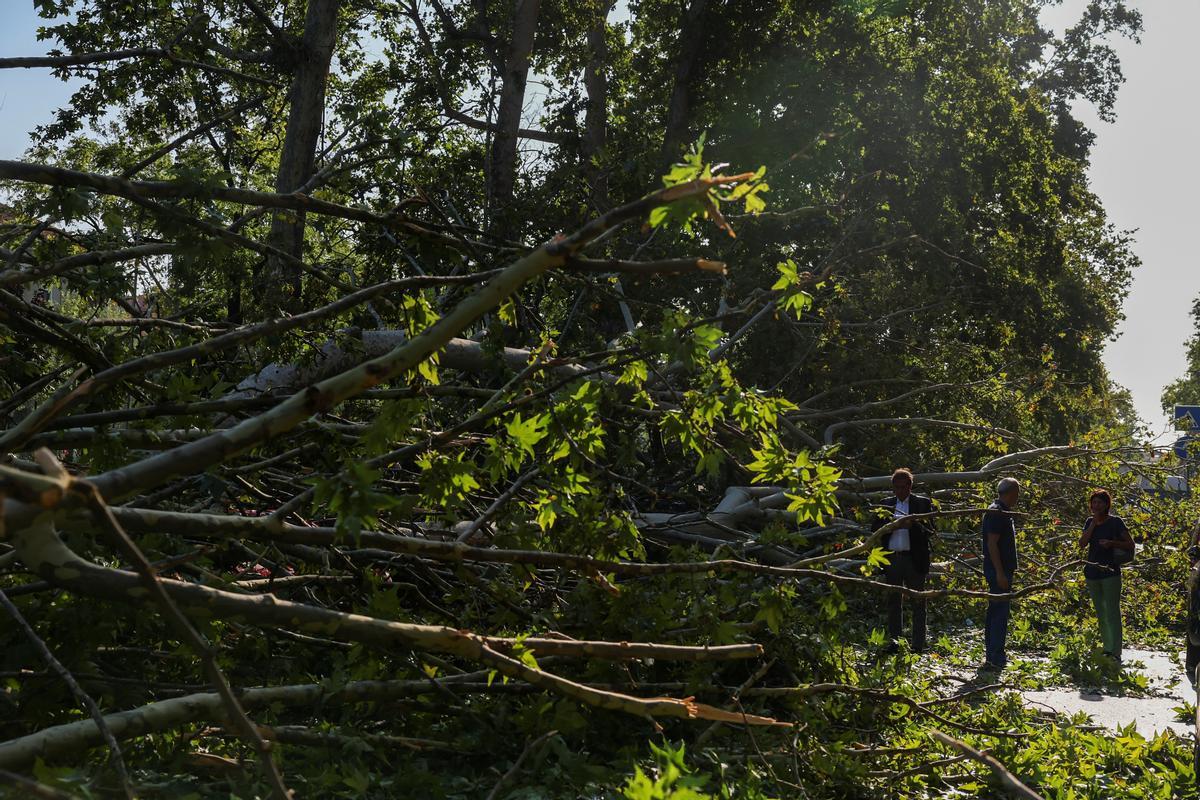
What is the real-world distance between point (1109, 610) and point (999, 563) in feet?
4.88

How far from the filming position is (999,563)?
10.1 metres

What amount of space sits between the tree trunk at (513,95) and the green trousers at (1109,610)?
9.65 m

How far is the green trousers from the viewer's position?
10.6 meters

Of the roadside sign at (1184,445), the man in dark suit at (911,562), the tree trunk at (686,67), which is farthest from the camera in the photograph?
the tree trunk at (686,67)

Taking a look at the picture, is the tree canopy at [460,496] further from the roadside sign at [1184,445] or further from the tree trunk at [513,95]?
the tree trunk at [513,95]

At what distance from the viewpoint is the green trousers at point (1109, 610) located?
34.8 feet

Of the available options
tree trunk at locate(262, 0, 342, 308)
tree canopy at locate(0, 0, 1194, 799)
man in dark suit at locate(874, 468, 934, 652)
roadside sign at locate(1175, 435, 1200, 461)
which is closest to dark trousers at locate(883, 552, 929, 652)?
man in dark suit at locate(874, 468, 934, 652)

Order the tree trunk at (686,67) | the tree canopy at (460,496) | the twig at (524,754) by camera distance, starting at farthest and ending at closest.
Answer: the tree trunk at (686,67) → the twig at (524,754) → the tree canopy at (460,496)

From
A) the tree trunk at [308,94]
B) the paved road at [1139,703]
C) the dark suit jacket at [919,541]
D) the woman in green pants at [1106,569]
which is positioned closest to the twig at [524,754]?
the paved road at [1139,703]

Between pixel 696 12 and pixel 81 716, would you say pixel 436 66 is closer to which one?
pixel 696 12

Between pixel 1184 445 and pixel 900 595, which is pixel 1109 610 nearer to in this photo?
pixel 900 595

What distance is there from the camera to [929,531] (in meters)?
10.5

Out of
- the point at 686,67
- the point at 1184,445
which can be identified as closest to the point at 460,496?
the point at 1184,445

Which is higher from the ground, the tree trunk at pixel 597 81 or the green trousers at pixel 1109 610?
the tree trunk at pixel 597 81
